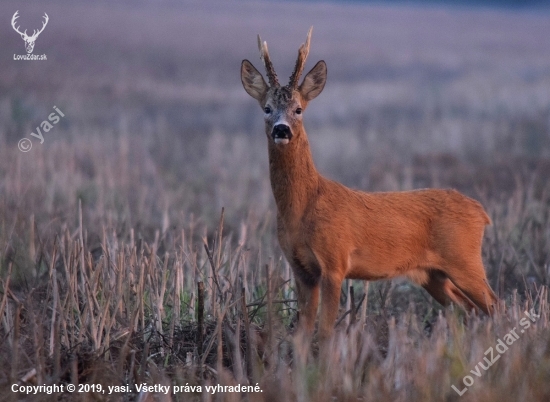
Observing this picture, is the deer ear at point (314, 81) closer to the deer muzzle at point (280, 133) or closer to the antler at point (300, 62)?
the antler at point (300, 62)

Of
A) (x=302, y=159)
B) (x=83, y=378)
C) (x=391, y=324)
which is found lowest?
(x=83, y=378)

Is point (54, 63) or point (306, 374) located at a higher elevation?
point (54, 63)

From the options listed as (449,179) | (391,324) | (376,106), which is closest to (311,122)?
(376,106)

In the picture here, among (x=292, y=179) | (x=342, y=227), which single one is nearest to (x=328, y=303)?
(x=342, y=227)

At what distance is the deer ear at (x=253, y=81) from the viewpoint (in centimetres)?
871

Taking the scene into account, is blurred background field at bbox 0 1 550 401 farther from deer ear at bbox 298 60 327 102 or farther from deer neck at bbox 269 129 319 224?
deer ear at bbox 298 60 327 102

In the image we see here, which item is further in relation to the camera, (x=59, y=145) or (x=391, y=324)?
(x=59, y=145)

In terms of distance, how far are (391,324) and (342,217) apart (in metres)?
1.85

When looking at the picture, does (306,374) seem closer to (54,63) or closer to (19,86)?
(19,86)

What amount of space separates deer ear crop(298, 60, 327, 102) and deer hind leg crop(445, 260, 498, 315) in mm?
1980

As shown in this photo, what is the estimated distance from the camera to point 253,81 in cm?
877

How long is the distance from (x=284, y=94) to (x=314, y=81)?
489 mm

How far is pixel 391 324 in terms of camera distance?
6855 mm
